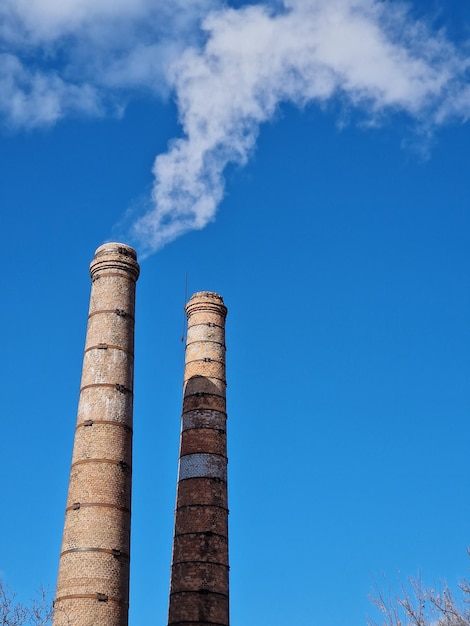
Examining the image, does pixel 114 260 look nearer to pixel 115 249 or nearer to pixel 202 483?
pixel 115 249

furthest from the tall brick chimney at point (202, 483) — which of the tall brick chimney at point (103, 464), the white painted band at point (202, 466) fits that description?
the tall brick chimney at point (103, 464)

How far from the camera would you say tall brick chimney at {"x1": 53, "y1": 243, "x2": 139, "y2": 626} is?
16.2 m

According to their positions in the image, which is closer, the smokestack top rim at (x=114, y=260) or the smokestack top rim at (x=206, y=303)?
the smokestack top rim at (x=114, y=260)

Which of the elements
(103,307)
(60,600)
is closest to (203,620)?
(60,600)

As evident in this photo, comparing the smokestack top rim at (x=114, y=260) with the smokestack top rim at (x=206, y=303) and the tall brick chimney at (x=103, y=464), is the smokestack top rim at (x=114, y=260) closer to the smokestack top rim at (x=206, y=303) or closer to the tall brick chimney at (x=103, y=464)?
the tall brick chimney at (x=103, y=464)

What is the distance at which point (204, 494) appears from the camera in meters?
21.0

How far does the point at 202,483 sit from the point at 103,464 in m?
4.32

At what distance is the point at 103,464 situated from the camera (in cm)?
1739

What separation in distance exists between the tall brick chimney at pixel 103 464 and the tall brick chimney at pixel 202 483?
11.2ft

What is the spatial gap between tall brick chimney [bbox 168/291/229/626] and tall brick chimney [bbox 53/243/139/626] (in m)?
3.42

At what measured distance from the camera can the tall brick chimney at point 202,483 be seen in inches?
781

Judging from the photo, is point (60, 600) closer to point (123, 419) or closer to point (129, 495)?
point (129, 495)

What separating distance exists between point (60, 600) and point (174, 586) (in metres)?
4.32

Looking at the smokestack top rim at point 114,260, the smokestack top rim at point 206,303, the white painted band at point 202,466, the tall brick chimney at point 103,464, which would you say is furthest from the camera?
the smokestack top rim at point 206,303
